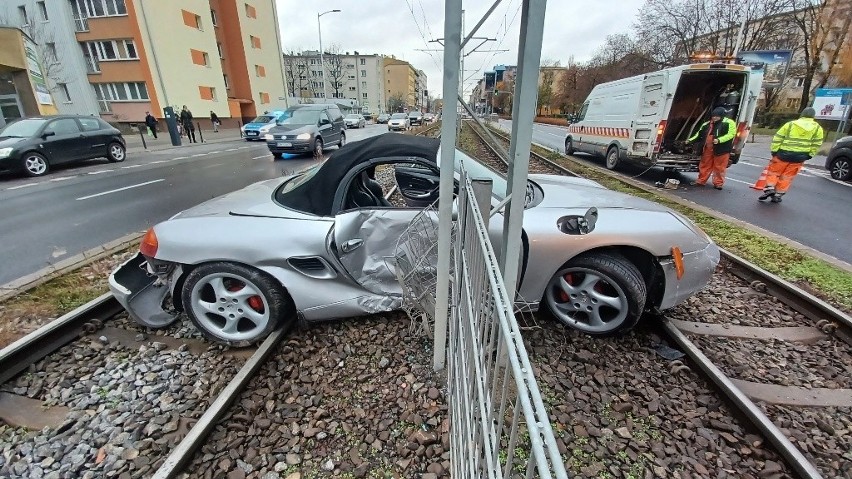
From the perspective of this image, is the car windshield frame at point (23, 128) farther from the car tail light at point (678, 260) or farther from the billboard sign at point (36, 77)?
the car tail light at point (678, 260)

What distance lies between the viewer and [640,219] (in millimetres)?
2902

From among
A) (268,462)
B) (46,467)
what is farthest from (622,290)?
(46,467)

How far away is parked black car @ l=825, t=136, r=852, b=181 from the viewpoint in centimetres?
971

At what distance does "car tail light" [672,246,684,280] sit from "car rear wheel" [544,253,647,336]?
24 cm

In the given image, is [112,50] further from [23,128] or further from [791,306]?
[791,306]

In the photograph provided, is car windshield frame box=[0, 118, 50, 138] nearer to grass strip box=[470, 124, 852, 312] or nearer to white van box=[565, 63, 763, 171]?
grass strip box=[470, 124, 852, 312]

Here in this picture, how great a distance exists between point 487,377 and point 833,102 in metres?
27.4

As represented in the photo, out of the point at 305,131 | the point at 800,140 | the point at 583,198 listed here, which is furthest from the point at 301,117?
the point at 800,140

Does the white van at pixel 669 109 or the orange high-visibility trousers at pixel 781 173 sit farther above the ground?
the white van at pixel 669 109

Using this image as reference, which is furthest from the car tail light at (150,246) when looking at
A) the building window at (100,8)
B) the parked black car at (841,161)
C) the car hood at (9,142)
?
the building window at (100,8)

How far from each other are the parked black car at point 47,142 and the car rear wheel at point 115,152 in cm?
26

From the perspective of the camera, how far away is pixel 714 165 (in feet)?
28.7

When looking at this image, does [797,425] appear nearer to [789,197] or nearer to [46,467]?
[46,467]

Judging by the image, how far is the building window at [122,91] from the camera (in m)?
26.7
